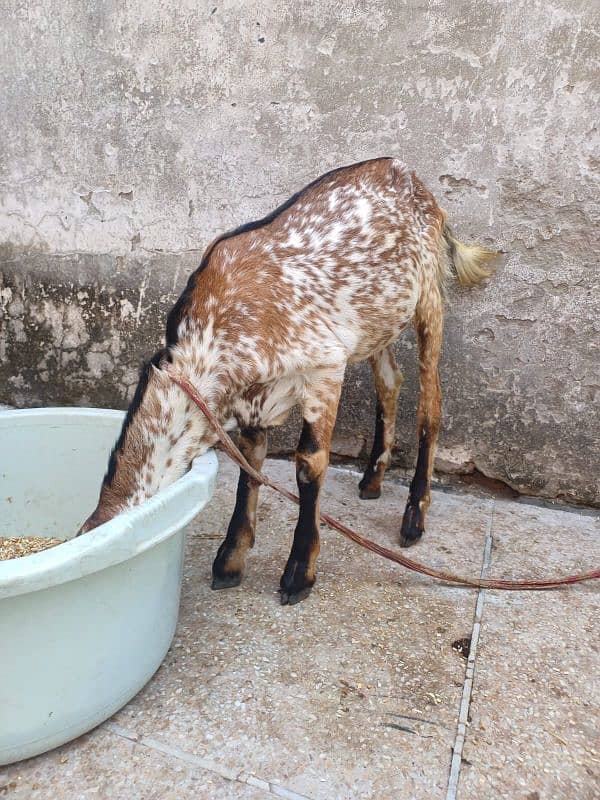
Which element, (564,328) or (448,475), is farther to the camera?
(448,475)

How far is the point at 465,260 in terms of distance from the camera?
263 centimetres

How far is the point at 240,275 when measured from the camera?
76.7 inches

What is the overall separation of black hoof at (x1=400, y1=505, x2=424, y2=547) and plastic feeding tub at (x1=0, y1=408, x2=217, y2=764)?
1.06m

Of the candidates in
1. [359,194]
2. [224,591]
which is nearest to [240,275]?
[359,194]

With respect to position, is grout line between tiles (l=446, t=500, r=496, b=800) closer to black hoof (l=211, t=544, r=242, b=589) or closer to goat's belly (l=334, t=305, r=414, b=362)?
black hoof (l=211, t=544, r=242, b=589)

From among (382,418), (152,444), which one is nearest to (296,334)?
(152,444)

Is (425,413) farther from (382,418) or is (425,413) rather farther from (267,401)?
(267,401)

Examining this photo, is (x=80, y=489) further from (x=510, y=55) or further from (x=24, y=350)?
(x=510, y=55)

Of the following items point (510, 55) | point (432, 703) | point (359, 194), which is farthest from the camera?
point (510, 55)

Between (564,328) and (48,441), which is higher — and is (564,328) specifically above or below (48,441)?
above

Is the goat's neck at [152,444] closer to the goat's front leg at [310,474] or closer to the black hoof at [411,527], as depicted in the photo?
the goat's front leg at [310,474]

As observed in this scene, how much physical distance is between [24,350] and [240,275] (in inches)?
80.9

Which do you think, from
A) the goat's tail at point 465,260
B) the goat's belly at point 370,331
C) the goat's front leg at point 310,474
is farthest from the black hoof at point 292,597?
the goat's tail at point 465,260

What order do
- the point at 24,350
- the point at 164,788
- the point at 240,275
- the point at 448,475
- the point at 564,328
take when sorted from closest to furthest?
the point at 164,788, the point at 240,275, the point at 564,328, the point at 448,475, the point at 24,350
